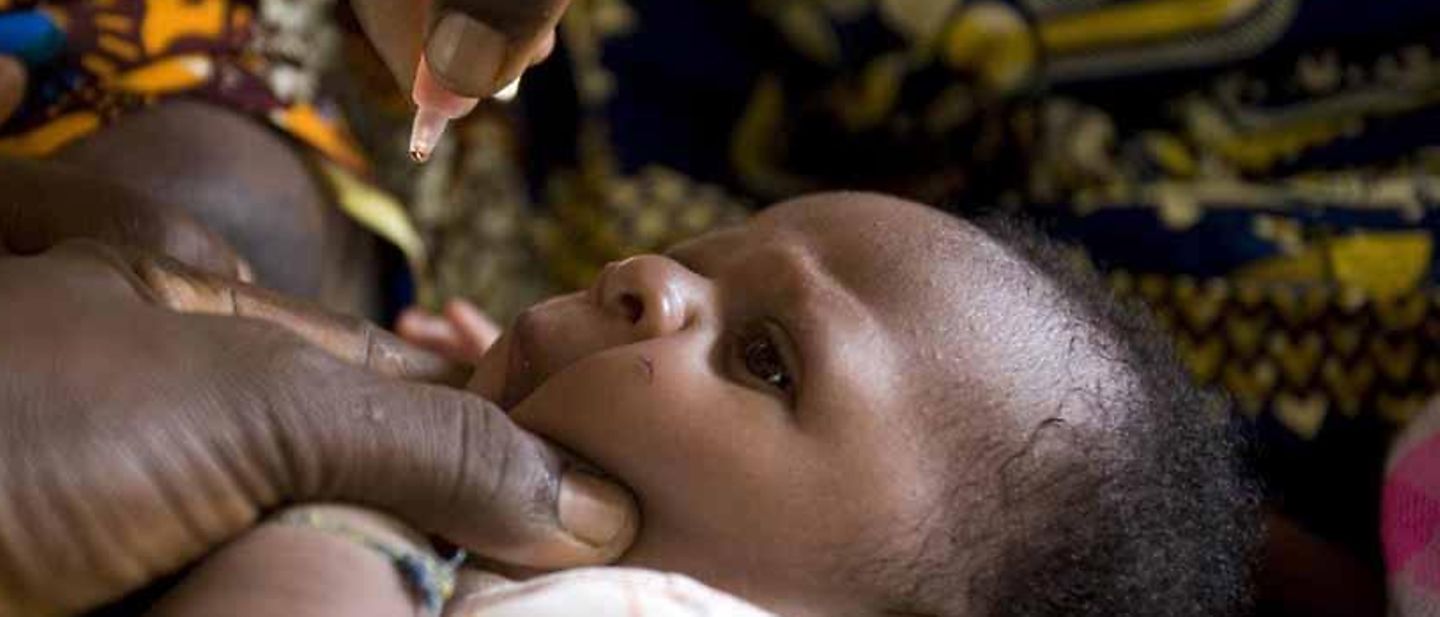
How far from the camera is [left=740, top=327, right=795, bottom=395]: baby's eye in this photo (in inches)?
34.9

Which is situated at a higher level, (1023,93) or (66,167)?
(1023,93)

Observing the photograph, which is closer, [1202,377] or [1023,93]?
[1202,377]

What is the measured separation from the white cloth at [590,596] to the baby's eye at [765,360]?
0.42 feet

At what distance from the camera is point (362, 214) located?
1.42 m

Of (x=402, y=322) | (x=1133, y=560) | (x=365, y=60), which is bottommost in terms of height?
(x=402, y=322)

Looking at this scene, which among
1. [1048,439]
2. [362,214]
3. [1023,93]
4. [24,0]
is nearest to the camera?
[1048,439]

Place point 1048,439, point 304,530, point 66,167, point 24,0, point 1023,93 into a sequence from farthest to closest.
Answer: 1. point 1023,93
2. point 24,0
3. point 66,167
4. point 1048,439
5. point 304,530

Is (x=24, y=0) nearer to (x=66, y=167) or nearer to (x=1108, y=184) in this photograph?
A: (x=66, y=167)

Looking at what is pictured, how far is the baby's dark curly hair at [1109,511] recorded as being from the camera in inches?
34.3

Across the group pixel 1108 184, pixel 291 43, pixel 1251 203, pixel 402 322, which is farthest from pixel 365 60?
pixel 1251 203

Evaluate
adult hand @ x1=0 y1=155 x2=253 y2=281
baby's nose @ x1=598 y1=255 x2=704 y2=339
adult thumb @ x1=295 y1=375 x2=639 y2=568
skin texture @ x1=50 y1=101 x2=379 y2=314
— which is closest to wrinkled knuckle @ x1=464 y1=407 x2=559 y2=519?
adult thumb @ x1=295 y1=375 x2=639 y2=568

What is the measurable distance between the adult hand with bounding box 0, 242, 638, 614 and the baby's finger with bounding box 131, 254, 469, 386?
0.04ft

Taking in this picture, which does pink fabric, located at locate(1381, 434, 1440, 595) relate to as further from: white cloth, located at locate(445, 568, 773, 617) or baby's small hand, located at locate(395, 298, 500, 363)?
baby's small hand, located at locate(395, 298, 500, 363)

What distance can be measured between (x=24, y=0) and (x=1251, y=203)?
1023 millimetres
